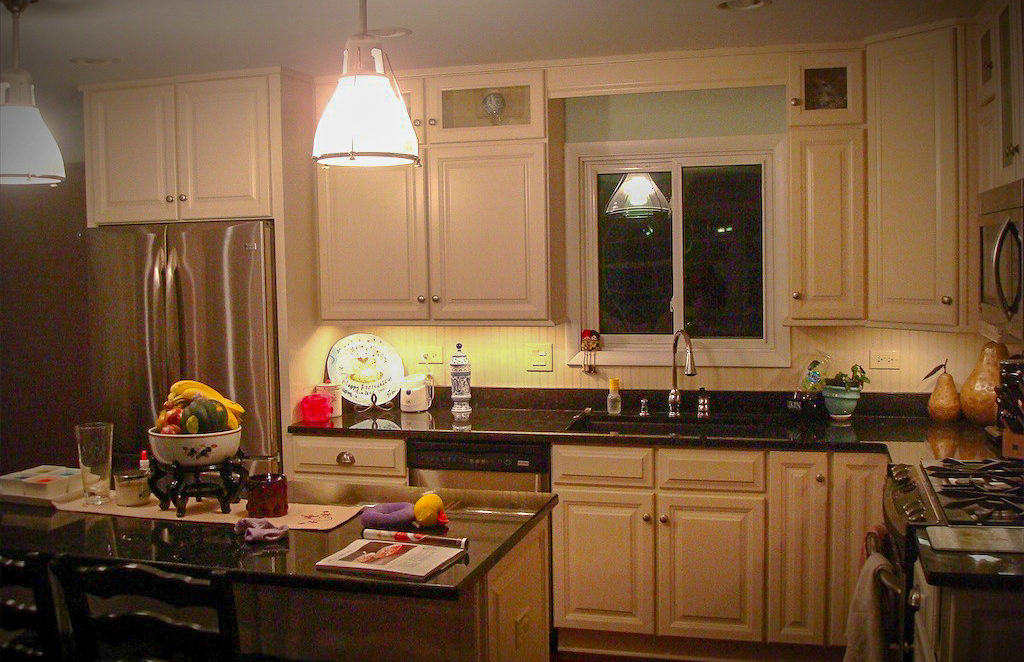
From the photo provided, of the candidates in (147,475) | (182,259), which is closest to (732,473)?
(147,475)

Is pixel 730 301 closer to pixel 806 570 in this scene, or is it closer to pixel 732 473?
pixel 732 473

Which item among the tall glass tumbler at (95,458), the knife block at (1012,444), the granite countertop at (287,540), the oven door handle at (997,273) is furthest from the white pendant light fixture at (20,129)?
the knife block at (1012,444)

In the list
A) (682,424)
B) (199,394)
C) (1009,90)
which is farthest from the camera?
(682,424)

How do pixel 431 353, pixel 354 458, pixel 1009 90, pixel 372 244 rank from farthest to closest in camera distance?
pixel 431 353 → pixel 372 244 → pixel 354 458 → pixel 1009 90

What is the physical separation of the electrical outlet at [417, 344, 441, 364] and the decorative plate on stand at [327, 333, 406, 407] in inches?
4.5

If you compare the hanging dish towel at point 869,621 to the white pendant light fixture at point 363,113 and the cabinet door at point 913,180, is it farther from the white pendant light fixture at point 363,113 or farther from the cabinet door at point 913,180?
the white pendant light fixture at point 363,113

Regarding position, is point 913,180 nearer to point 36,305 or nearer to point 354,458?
point 354,458

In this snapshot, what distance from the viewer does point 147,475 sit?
8.19ft

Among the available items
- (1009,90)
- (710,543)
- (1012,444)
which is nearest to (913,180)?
(1009,90)

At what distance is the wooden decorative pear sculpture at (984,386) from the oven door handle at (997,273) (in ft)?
3.91

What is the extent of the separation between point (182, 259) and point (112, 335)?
0.43 meters

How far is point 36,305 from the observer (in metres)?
1.51

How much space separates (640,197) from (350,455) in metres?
1.62

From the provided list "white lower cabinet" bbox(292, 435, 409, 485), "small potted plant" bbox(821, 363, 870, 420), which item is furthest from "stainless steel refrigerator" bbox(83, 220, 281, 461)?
"small potted plant" bbox(821, 363, 870, 420)
